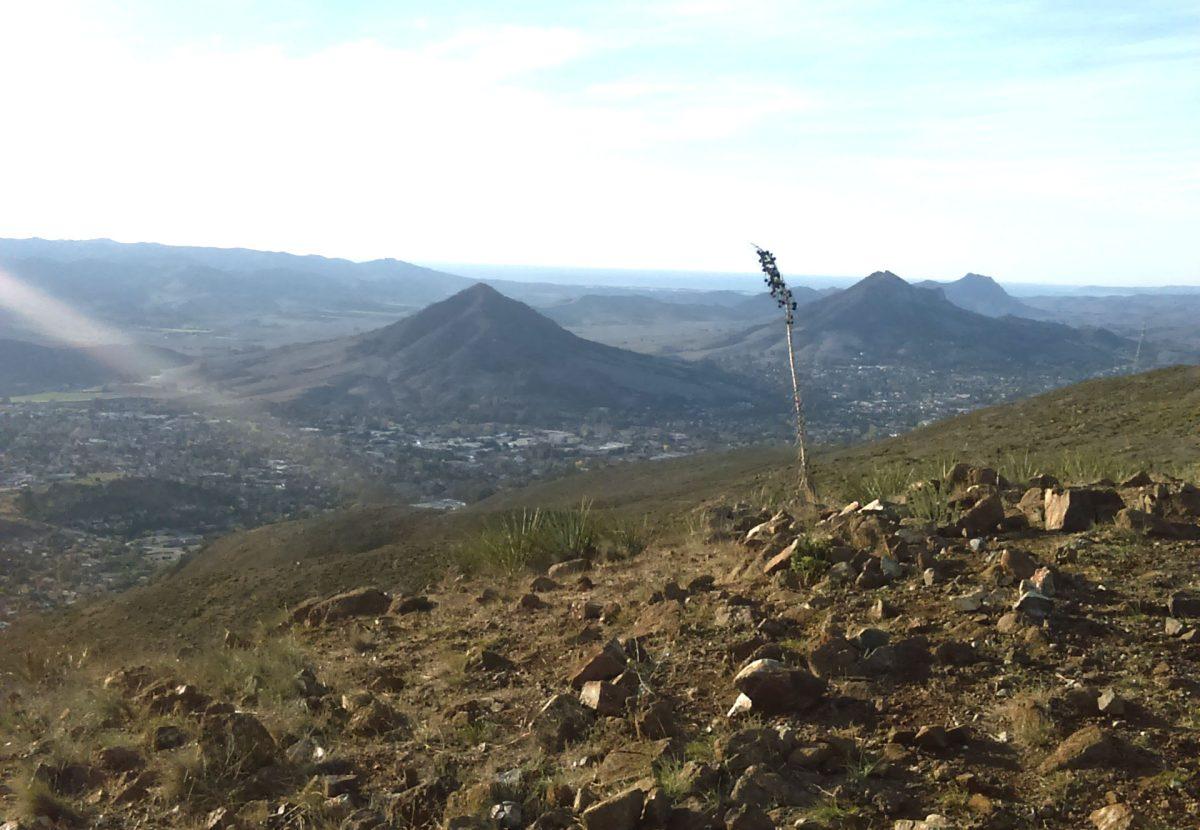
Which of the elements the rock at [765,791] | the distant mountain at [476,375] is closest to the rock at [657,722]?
the rock at [765,791]

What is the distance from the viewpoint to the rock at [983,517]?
22.4 feet

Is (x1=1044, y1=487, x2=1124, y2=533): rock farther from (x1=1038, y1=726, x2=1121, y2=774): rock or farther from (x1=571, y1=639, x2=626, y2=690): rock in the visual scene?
(x1=571, y1=639, x2=626, y2=690): rock

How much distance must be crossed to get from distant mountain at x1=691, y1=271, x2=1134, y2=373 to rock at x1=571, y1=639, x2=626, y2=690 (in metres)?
98.7

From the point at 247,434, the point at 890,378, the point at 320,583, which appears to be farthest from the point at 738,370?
the point at 320,583

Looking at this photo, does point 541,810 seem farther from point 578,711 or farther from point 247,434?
point 247,434

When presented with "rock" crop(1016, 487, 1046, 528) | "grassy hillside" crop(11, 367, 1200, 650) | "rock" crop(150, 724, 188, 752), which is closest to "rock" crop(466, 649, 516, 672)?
"rock" crop(150, 724, 188, 752)

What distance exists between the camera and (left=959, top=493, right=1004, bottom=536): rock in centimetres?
684

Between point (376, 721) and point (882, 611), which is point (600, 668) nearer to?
point (376, 721)

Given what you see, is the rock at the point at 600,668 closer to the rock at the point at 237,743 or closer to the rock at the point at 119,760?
the rock at the point at 237,743

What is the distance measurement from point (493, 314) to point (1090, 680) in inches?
3779

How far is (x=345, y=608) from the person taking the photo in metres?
7.93

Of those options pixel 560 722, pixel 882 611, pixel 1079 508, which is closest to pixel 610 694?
pixel 560 722

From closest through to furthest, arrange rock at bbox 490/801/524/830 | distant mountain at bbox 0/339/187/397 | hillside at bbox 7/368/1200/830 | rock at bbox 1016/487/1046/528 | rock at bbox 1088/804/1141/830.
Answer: rock at bbox 1088/804/1141/830, hillside at bbox 7/368/1200/830, rock at bbox 490/801/524/830, rock at bbox 1016/487/1046/528, distant mountain at bbox 0/339/187/397

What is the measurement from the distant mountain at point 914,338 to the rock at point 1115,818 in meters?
100
